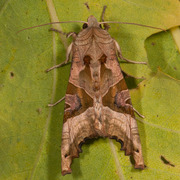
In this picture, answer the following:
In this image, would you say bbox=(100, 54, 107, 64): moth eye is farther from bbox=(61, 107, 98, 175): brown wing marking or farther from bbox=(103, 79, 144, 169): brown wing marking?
bbox=(61, 107, 98, 175): brown wing marking

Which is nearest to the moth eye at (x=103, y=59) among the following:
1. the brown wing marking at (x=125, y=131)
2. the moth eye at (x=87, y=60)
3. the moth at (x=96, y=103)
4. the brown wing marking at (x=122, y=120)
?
the moth at (x=96, y=103)

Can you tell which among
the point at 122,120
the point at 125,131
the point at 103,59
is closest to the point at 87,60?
the point at 103,59

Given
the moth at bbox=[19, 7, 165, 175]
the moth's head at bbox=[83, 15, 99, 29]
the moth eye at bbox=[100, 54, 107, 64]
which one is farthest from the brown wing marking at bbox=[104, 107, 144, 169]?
the moth's head at bbox=[83, 15, 99, 29]

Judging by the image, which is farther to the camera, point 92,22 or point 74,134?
point 92,22

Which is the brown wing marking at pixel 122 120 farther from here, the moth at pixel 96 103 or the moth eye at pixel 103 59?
the moth eye at pixel 103 59

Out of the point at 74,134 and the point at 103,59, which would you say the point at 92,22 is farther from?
the point at 74,134

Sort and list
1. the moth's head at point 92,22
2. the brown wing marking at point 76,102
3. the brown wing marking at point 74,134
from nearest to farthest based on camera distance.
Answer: the brown wing marking at point 74,134 → the brown wing marking at point 76,102 → the moth's head at point 92,22

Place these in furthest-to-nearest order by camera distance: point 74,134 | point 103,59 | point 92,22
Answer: point 92,22 → point 103,59 → point 74,134
